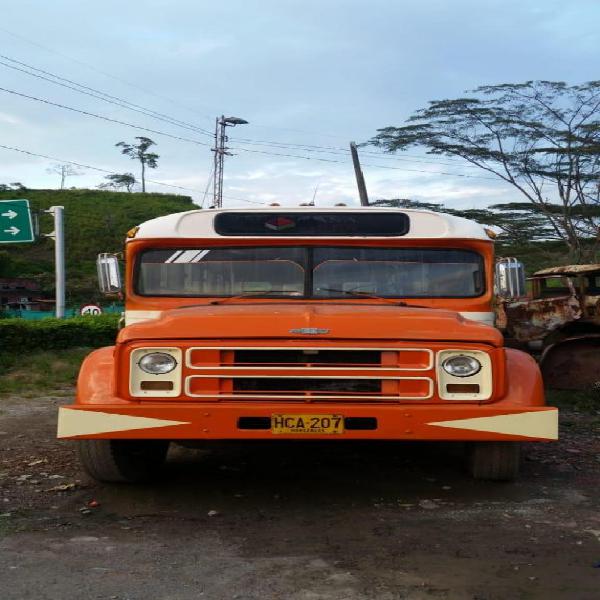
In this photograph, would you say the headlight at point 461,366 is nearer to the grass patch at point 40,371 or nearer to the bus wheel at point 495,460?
the bus wheel at point 495,460

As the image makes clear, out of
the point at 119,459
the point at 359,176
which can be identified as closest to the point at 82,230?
the point at 359,176

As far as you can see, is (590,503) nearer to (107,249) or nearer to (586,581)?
(586,581)

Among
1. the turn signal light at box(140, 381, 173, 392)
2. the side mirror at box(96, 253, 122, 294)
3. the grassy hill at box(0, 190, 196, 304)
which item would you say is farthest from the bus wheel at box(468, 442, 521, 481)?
the grassy hill at box(0, 190, 196, 304)

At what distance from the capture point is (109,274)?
5.98m

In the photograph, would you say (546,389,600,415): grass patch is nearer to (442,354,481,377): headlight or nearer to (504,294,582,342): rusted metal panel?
(504,294,582,342): rusted metal panel

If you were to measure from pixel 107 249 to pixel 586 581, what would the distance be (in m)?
44.4

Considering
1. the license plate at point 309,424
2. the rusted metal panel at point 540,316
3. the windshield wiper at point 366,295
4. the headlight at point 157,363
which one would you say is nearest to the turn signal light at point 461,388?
the license plate at point 309,424

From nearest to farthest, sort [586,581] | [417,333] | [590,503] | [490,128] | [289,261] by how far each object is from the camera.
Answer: [586,581]
[417,333]
[590,503]
[289,261]
[490,128]

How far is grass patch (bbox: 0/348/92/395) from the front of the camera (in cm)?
1156

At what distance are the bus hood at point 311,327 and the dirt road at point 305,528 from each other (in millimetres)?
1100

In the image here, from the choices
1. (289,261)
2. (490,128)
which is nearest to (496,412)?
(289,261)

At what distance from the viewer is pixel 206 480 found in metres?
5.77

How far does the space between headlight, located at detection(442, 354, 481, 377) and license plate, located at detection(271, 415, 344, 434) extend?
2.28 feet

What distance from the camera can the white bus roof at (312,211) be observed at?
5.73 m
